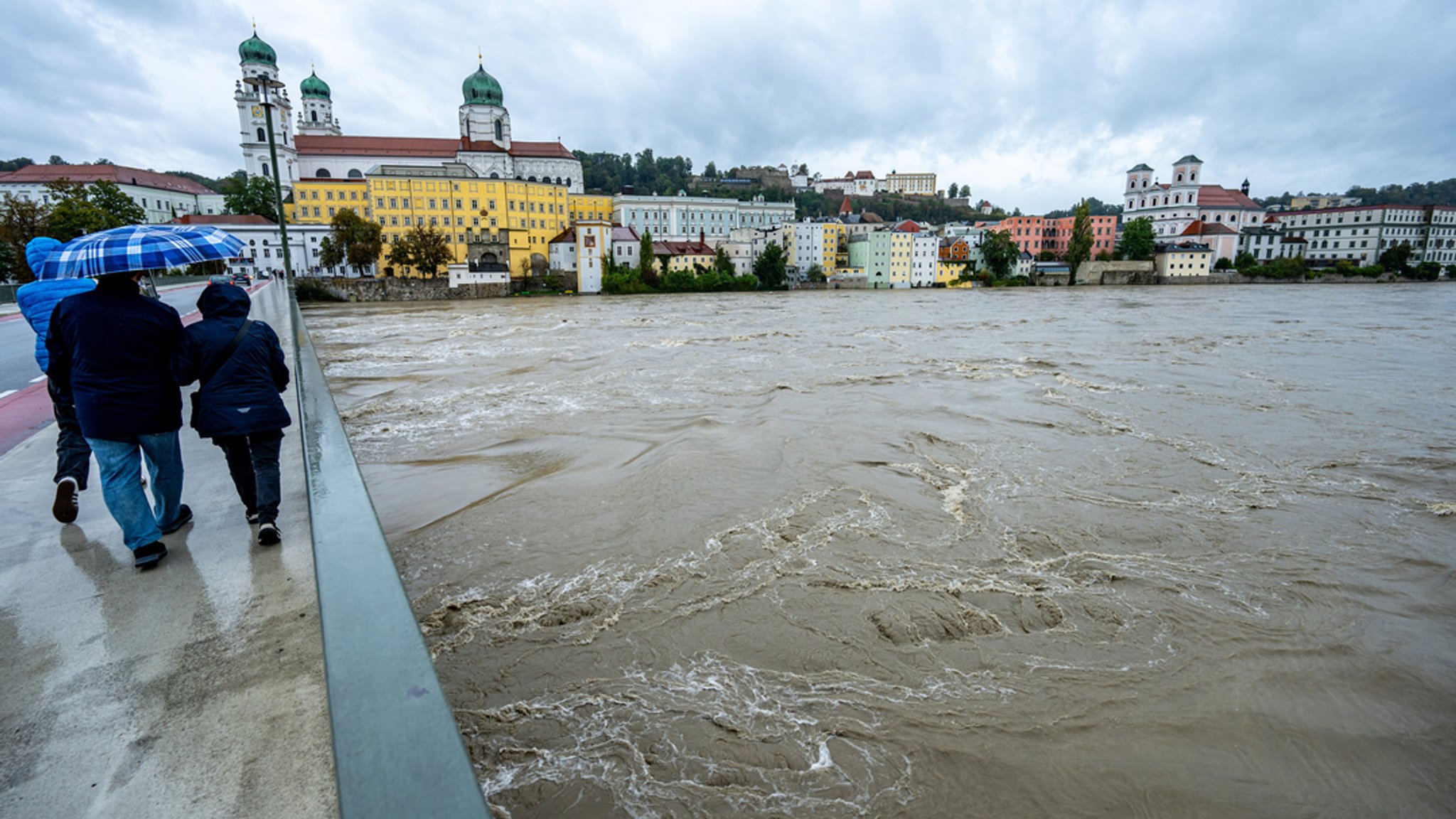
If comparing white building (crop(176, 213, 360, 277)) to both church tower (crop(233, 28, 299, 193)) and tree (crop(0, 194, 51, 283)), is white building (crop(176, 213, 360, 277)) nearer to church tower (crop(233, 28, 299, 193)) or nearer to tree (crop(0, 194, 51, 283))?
church tower (crop(233, 28, 299, 193))

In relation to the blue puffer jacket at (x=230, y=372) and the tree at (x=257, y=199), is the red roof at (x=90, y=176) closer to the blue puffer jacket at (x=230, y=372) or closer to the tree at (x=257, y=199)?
the tree at (x=257, y=199)

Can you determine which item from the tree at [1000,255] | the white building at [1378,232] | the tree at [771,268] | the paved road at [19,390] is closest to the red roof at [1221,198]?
the white building at [1378,232]

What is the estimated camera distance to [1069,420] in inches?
516

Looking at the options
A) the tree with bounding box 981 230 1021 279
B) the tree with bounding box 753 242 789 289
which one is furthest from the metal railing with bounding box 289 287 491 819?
the tree with bounding box 981 230 1021 279

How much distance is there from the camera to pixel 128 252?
3.77m

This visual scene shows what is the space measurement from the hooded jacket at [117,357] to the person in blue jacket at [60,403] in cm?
37

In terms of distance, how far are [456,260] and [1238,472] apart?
2983 inches

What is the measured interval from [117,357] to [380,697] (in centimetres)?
334

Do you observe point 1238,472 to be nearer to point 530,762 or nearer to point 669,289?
point 530,762

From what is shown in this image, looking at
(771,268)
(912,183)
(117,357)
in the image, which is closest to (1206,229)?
(771,268)

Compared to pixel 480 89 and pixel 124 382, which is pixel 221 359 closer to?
pixel 124 382

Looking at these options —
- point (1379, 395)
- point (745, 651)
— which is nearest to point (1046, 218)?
point (1379, 395)

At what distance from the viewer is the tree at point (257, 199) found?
8306cm

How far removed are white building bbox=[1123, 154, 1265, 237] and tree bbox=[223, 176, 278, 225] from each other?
421 feet
